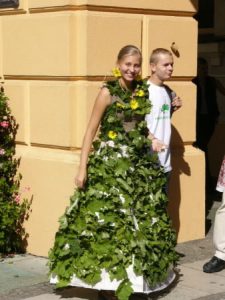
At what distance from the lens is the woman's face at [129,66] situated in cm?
559

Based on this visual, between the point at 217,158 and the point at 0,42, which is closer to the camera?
the point at 0,42

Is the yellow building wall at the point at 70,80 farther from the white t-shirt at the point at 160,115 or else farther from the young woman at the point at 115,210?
the young woman at the point at 115,210

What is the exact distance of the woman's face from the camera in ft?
18.3

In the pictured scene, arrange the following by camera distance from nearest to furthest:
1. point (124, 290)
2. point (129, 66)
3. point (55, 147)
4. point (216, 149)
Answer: point (124, 290), point (129, 66), point (55, 147), point (216, 149)

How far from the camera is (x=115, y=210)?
5.56 metres

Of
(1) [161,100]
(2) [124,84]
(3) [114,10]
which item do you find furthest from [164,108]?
(3) [114,10]

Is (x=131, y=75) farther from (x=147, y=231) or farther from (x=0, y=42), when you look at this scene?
(x=0, y=42)

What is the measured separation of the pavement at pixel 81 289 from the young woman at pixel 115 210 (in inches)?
10.3

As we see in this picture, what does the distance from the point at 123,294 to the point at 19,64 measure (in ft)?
8.49

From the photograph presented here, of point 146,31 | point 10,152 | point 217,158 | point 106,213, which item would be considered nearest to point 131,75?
point 106,213

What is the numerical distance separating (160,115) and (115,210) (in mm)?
1124

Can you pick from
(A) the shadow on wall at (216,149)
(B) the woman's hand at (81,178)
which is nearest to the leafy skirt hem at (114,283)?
(B) the woman's hand at (81,178)

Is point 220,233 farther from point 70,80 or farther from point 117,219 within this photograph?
point 70,80

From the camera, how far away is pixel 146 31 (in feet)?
23.1
